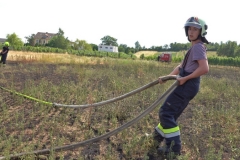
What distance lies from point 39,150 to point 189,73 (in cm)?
200

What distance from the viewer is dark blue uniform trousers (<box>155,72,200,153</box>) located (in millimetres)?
3010

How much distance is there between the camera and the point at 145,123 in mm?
4133

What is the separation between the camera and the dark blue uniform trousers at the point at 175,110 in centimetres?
301

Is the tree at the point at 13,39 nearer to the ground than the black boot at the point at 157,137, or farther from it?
farther from it

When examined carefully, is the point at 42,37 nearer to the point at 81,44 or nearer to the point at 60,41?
the point at 81,44

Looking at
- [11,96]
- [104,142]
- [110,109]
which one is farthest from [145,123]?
[11,96]

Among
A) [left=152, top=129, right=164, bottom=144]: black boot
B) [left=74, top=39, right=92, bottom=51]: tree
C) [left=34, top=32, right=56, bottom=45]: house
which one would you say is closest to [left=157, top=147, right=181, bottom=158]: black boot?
[left=152, top=129, right=164, bottom=144]: black boot

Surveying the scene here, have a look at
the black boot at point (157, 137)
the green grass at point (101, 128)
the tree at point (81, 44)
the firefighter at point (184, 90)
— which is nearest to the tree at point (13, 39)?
the tree at point (81, 44)

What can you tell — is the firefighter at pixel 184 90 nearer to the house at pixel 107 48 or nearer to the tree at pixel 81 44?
the tree at pixel 81 44

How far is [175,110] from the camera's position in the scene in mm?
3049

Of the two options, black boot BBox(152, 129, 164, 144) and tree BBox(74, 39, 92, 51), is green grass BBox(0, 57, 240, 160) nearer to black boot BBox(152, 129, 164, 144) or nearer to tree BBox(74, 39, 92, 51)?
black boot BBox(152, 129, 164, 144)

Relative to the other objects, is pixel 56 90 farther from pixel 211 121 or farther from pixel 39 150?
pixel 211 121

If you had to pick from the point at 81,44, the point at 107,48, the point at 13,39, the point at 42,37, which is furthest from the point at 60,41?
the point at 42,37

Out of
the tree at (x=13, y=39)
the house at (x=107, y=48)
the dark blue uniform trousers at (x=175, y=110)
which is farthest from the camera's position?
the house at (x=107, y=48)
